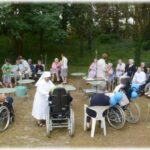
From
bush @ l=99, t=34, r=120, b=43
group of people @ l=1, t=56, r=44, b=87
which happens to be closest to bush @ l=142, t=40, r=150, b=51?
bush @ l=99, t=34, r=120, b=43

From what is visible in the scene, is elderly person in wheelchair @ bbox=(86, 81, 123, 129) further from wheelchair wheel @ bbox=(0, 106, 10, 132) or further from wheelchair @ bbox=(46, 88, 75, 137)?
wheelchair wheel @ bbox=(0, 106, 10, 132)

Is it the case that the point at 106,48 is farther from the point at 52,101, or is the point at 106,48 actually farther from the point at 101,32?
the point at 52,101

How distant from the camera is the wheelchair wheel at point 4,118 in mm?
8826

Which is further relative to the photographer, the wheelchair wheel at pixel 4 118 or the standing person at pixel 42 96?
the standing person at pixel 42 96

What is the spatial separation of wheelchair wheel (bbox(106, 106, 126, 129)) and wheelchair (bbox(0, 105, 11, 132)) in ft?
Answer: 8.25

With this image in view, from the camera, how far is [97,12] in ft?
85.9

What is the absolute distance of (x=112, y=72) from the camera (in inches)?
544

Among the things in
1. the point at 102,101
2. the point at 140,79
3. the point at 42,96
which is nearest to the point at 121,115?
the point at 102,101

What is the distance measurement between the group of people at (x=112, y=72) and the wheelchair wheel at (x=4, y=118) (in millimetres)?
4735

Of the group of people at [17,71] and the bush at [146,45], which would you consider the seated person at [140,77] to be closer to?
the group of people at [17,71]

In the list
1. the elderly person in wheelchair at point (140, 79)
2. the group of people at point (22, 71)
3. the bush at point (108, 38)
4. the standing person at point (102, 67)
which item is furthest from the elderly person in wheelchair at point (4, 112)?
the bush at point (108, 38)

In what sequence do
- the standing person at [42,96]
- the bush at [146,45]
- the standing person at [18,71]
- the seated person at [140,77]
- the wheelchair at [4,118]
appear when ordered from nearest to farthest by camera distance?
the wheelchair at [4,118] < the standing person at [42,96] < the seated person at [140,77] < the standing person at [18,71] < the bush at [146,45]

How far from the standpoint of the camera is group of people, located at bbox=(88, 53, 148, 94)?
12.7 m

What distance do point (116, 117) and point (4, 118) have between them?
2802mm
